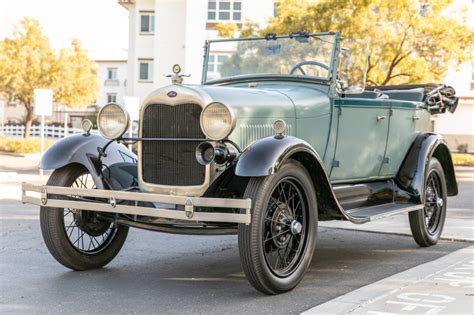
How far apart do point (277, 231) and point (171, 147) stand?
3.61ft

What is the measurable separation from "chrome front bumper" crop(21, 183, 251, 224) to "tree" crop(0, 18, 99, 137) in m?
28.1

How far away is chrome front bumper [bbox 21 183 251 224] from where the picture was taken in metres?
4.65

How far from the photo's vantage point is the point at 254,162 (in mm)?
4875

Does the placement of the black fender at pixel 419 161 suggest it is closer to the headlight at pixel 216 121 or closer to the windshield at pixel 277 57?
the windshield at pixel 277 57

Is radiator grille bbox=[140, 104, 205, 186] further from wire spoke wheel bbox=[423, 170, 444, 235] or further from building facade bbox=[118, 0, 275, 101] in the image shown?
building facade bbox=[118, 0, 275, 101]

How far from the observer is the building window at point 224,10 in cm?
3525

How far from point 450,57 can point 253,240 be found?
20.5 metres

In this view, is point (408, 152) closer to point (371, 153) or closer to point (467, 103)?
point (371, 153)

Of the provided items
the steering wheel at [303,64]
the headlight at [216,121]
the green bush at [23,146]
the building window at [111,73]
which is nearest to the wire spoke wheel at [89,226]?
the headlight at [216,121]

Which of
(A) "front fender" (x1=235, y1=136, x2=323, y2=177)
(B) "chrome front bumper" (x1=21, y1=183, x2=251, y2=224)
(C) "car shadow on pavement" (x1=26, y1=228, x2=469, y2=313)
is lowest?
(C) "car shadow on pavement" (x1=26, y1=228, x2=469, y2=313)

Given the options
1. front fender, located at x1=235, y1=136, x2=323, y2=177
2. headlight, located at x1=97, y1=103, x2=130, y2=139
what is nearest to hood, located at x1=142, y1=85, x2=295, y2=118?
headlight, located at x1=97, y1=103, x2=130, y2=139

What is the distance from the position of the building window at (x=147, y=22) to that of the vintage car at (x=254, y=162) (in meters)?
30.1

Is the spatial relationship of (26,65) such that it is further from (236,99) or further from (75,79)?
(236,99)

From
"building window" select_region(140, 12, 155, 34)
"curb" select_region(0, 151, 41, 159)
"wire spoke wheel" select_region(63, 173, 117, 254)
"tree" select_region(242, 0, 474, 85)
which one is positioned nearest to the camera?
"wire spoke wheel" select_region(63, 173, 117, 254)
